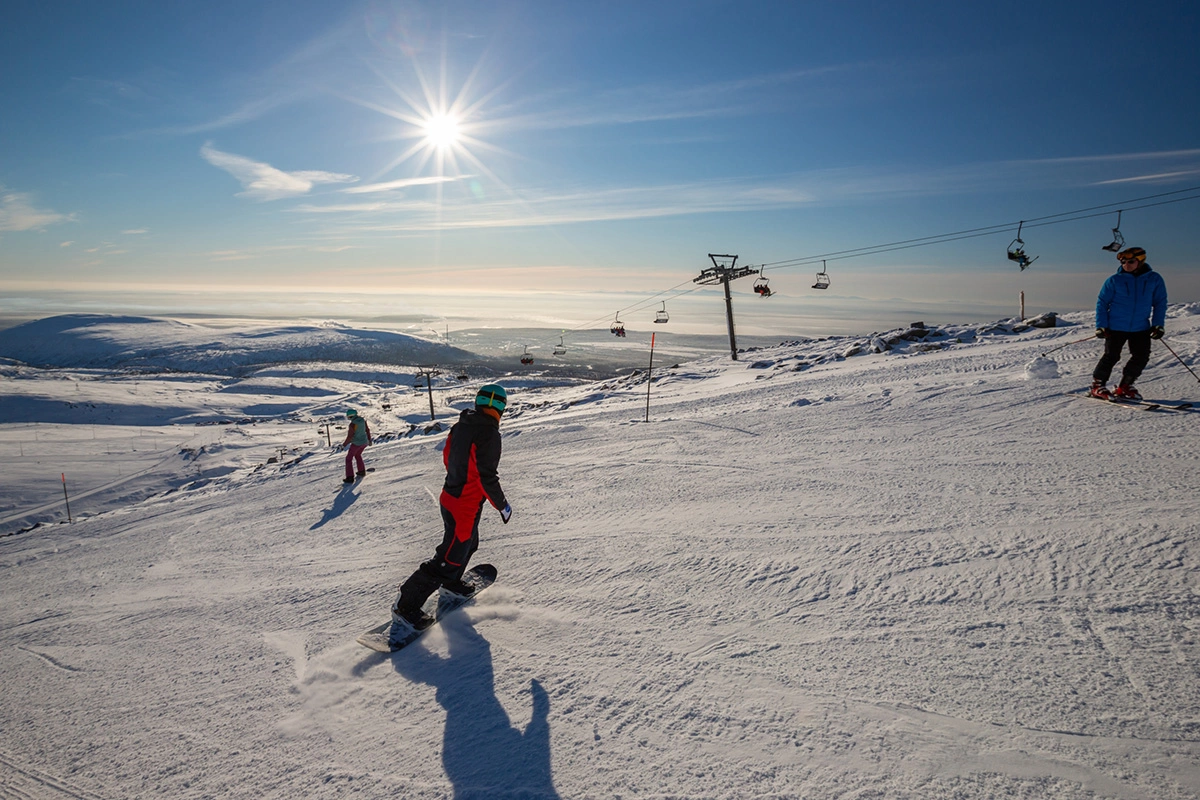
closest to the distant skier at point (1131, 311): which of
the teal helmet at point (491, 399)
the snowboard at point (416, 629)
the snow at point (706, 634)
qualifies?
the snow at point (706, 634)

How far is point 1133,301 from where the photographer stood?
685 cm

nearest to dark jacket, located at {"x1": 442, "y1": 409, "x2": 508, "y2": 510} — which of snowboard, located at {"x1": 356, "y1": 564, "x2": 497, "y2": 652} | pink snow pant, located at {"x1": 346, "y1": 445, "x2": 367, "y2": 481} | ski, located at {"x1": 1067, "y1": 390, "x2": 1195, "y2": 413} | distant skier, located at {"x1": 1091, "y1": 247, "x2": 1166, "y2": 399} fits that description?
snowboard, located at {"x1": 356, "y1": 564, "x2": 497, "y2": 652}

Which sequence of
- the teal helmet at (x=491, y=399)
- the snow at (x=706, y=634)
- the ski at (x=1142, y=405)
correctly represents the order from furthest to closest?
the ski at (x=1142, y=405)
the teal helmet at (x=491, y=399)
the snow at (x=706, y=634)

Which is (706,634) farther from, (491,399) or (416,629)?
(491,399)

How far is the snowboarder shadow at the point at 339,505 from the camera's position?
813 cm

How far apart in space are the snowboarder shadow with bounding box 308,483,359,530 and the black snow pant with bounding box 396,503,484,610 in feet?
15.2

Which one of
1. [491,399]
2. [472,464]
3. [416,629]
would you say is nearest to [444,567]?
[416,629]

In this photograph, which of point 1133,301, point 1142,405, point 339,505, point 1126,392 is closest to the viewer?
point 1142,405

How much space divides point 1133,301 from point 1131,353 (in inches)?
27.7

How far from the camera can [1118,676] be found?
2.73 m

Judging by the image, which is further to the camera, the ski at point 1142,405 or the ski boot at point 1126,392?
the ski boot at point 1126,392

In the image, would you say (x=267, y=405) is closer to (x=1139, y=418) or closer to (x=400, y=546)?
(x=400, y=546)

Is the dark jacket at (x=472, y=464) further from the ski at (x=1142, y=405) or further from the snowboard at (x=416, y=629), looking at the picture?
the ski at (x=1142, y=405)

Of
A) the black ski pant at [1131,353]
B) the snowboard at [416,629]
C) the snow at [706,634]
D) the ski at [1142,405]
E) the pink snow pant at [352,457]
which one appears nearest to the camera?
the snow at [706,634]
